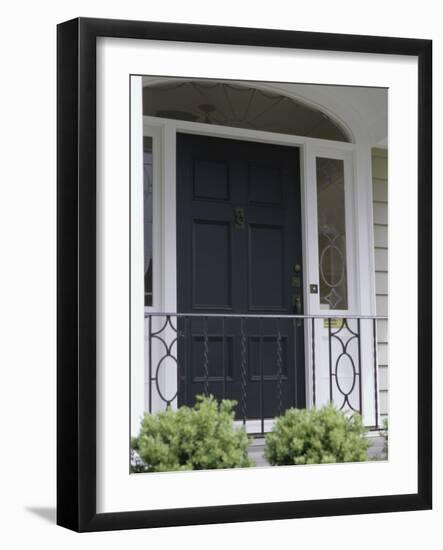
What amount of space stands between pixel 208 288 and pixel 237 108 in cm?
123

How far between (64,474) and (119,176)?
1316mm

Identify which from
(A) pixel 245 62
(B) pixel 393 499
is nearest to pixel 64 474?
(B) pixel 393 499

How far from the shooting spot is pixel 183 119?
5633mm

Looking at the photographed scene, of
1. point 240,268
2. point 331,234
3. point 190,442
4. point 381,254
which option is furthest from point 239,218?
point 190,442

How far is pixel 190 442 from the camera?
13.8 feet

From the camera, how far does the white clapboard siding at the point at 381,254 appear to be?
616 centimetres

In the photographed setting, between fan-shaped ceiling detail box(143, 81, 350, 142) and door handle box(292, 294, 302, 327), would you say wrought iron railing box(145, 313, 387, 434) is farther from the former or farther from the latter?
fan-shaped ceiling detail box(143, 81, 350, 142)

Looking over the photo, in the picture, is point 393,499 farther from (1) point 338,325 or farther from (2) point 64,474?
(1) point 338,325

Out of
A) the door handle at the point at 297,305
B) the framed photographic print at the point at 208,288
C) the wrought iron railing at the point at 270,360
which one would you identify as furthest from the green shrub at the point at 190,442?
the door handle at the point at 297,305

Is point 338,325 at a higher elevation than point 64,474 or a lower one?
higher

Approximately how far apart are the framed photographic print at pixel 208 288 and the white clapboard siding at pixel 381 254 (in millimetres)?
319

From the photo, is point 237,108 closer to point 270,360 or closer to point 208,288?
point 208,288

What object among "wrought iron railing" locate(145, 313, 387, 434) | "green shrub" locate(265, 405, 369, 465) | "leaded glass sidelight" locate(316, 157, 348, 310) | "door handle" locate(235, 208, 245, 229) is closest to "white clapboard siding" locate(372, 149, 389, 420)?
"wrought iron railing" locate(145, 313, 387, 434)

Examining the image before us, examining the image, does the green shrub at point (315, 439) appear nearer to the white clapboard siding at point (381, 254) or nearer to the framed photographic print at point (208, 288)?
the framed photographic print at point (208, 288)
